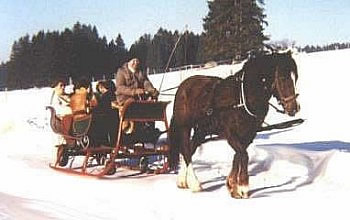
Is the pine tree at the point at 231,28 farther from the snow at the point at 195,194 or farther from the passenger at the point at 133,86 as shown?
the passenger at the point at 133,86

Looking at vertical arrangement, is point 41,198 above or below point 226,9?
below

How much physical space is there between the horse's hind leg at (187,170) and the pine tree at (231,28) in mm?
46070

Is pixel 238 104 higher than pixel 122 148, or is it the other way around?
pixel 238 104

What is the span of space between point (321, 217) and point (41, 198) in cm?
390

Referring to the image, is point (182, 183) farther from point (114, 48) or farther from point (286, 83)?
point (114, 48)

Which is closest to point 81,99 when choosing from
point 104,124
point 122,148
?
point 104,124

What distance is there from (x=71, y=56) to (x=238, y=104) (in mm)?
67921

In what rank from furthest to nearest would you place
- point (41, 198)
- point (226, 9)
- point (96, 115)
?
1. point (226, 9)
2. point (96, 115)
3. point (41, 198)

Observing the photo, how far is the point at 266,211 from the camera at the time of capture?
8.66 meters

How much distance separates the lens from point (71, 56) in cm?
7669

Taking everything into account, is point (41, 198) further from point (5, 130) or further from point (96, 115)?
point (5, 130)

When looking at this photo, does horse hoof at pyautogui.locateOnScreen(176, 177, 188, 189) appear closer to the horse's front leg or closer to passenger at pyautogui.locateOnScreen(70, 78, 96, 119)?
the horse's front leg

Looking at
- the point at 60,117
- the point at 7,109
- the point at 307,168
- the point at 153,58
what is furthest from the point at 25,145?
the point at 153,58

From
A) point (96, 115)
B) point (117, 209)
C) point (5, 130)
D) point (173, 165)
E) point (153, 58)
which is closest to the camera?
point (117, 209)
